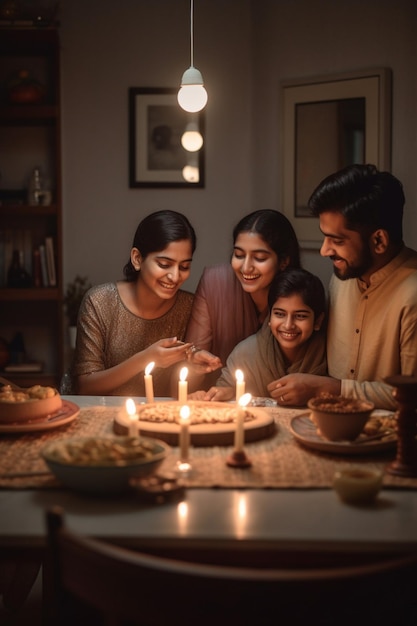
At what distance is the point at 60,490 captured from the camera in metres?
1.64

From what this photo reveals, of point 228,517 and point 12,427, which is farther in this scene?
point 12,427

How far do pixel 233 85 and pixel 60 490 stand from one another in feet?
12.6

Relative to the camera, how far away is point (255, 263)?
3.01 metres

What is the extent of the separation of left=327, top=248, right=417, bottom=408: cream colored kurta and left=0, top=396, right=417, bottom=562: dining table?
0.64 meters

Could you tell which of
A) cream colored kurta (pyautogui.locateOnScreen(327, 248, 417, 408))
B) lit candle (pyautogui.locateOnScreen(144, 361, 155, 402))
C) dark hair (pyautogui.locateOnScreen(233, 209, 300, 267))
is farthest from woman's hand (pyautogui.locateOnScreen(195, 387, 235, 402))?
dark hair (pyautogui.locateOnScreen(233, 209, 300, 267))

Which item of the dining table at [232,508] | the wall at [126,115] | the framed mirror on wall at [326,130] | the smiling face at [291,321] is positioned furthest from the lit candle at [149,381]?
the wall at [126,115]

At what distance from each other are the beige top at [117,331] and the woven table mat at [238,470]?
101cm

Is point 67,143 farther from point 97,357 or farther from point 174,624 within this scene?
point 174,624

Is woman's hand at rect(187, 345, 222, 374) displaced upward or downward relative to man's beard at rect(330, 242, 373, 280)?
downward

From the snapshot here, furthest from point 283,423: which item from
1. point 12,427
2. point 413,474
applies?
point 12,427

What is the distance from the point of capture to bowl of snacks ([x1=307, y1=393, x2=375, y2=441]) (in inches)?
72.4

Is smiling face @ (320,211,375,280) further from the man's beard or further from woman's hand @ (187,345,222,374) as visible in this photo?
woman's hand @ (187,345,222,374)

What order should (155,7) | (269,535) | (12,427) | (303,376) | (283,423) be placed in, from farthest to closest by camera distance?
1. (155,7)
2. (303,376)
3. (283,423)
4. (12,427)
5. (269,535)

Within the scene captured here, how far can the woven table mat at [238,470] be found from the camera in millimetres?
1683
